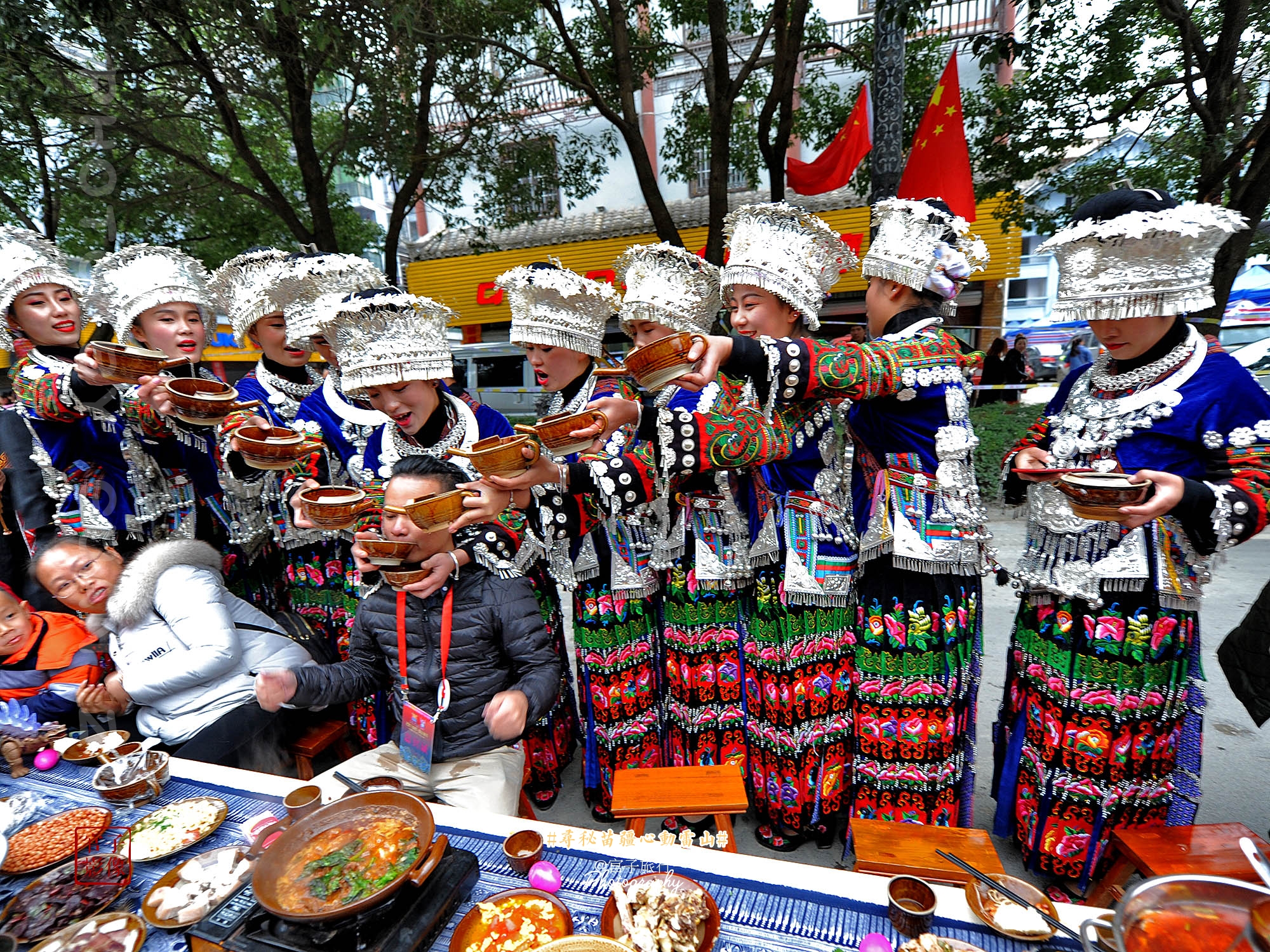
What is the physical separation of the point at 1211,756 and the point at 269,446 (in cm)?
453

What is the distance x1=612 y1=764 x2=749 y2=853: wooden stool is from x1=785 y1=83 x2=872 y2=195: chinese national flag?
5.90 meters

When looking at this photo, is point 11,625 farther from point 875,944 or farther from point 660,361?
point 875,944

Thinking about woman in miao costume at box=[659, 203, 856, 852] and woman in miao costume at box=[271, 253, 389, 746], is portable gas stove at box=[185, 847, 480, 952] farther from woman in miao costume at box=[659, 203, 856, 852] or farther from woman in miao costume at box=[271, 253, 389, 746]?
woman in miao costume at box=[271, 253, 389, 746]

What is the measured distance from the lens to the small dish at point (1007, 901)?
1.35 metres

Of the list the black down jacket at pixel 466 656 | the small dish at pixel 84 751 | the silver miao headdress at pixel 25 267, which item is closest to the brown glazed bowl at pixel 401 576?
the black down jacket at pixel 466 656

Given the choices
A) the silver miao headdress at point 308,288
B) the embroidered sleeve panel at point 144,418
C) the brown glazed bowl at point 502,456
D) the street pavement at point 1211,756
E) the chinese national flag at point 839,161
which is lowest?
the street pavement at point 1211,756

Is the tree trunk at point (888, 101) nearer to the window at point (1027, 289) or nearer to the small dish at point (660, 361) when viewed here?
the small dish at point (660, 361)

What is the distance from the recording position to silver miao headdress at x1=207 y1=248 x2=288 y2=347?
10.3 feet

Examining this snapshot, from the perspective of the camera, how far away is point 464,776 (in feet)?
7.64

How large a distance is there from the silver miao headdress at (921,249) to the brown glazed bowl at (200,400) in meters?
2.35

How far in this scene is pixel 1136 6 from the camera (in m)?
6.01

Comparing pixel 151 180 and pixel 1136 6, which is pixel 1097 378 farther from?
pixel 151 180

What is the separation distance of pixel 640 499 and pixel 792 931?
1.40 m

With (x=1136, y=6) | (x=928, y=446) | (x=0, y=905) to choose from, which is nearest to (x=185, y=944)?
(x=0, y=905)
